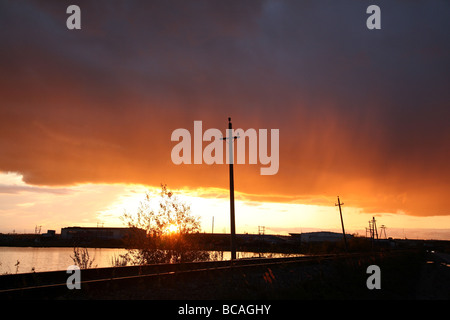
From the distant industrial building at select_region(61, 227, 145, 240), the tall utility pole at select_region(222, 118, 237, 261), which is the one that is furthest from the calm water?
the distant industrial building at select_region(61, 227, 145, 240)

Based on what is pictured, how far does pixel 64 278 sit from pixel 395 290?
1581 centimetres

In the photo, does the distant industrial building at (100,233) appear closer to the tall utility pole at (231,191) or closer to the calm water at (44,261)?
the calm water at (44,261)

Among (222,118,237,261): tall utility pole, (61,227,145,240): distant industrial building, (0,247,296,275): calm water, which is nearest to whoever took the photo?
(222,118,237,261): tall utility pole

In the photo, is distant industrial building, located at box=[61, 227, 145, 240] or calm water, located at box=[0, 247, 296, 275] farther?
distant industrial building, located at box=[61, 227, 145, 240]

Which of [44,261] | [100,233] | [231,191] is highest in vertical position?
[231,191]

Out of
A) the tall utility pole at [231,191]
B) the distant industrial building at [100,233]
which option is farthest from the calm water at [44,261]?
the distant industrial building at [100,233]

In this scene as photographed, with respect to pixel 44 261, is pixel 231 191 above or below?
above

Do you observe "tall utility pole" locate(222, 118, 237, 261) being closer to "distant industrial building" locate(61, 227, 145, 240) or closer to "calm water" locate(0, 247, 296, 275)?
"calm water" locate(0, 247, 296, 275)

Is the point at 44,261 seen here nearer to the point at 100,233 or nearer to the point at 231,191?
the point at 231,191

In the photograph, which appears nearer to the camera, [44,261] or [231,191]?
[231,191]

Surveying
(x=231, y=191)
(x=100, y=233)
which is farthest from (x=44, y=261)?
(x=100, y=233)

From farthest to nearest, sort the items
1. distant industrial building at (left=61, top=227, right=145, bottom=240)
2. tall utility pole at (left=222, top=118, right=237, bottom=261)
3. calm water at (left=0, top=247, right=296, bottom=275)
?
1. distant industrial building at (left=61, top=227, right=145, bottom=240)
2. calm water at (left=0, top=247, right=296, bottom=275)
3. tall utility pole at (left=222, top=118, right=237, bottom=261)

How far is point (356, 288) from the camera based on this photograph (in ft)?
49.2
